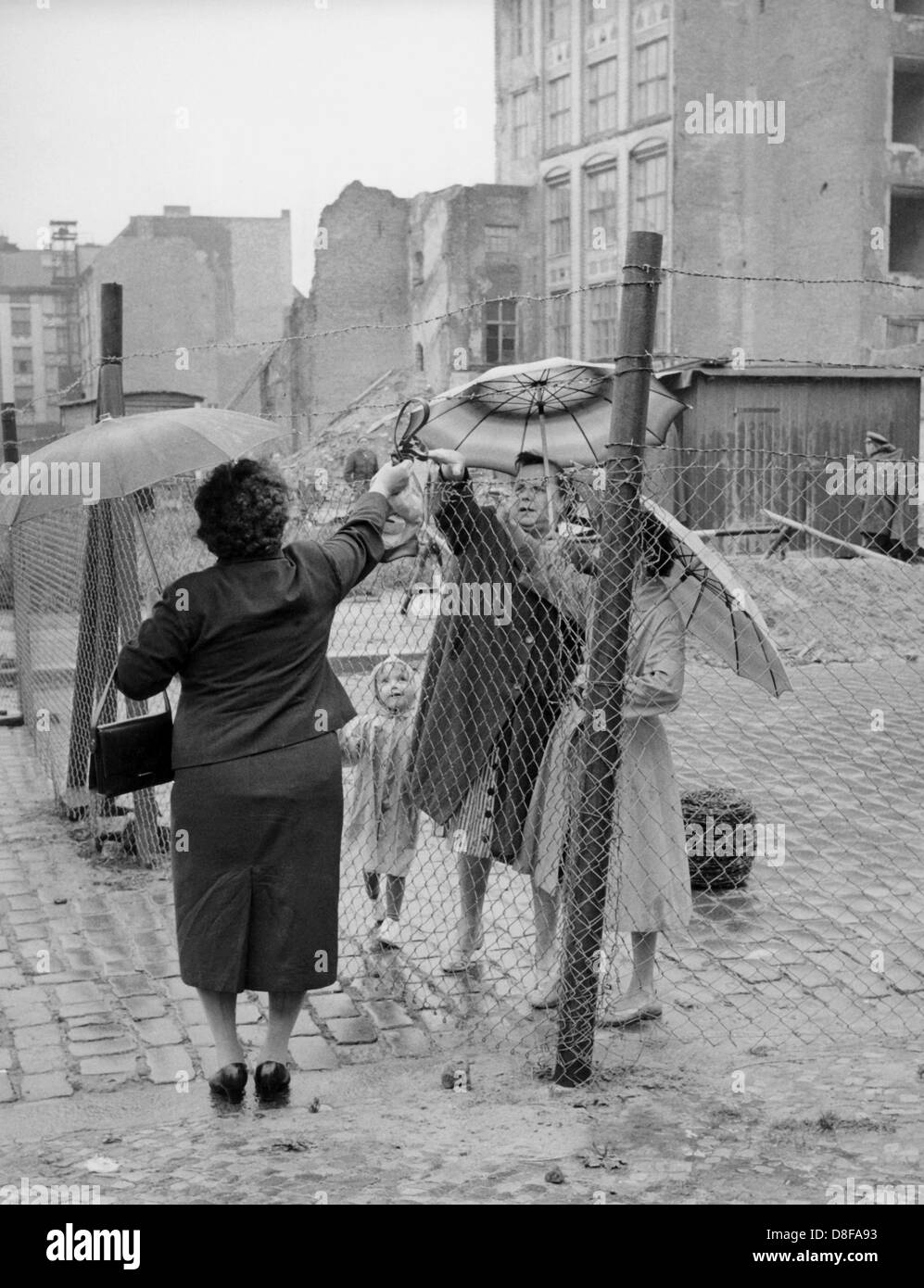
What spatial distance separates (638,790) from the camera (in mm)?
4855

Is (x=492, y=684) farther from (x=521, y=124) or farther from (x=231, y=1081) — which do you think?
(x=521, y=124)

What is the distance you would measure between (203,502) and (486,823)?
167 centimetres

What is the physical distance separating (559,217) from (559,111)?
12.3ft

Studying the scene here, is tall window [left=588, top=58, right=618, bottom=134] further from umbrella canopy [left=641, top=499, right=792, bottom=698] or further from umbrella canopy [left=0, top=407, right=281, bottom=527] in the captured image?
umbrella canopy [left=641, top=499, right=792, bottom=698]

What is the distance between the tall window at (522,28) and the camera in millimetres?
48406

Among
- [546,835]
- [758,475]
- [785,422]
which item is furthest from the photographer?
[785,422]

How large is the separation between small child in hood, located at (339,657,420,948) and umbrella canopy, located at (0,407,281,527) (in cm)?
143

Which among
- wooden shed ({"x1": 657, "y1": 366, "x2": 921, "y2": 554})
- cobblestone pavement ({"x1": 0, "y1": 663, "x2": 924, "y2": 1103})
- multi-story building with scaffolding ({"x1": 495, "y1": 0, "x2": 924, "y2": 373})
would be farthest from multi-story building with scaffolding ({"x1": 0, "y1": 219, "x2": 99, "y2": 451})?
cobblestone pavement ({"x1": 0, "y1": 663, "x2": 924, "y2": 1103})

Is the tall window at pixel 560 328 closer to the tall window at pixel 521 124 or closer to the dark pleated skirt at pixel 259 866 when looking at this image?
the tall window at pixel 521 124

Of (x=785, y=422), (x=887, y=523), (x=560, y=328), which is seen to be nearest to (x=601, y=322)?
(x=560, y=328)

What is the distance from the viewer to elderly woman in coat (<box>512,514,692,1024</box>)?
4762 mm

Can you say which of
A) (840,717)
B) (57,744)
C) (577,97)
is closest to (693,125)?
(577,97)

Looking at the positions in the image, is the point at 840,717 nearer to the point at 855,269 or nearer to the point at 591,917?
the point at 591,917
